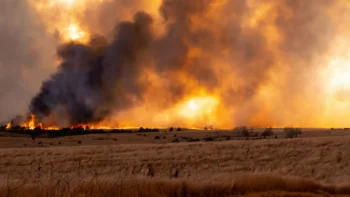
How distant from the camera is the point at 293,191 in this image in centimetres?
945

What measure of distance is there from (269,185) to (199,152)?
21.8 metres

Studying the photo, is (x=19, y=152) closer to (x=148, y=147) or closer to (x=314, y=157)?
(x=148, y=147)

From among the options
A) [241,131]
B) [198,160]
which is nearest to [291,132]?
[241,131]

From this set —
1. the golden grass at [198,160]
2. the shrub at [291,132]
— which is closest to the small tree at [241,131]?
the shrub at [291,132]

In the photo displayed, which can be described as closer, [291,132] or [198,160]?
[198,160]

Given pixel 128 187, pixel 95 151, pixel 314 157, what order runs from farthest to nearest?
1. pixel 95 151
2. pixel 314 157
3. pixel 128 187

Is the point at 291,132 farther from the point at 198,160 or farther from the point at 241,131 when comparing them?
the point at 198,160

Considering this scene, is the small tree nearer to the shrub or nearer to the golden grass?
the shrub

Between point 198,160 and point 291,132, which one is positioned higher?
point 291,132

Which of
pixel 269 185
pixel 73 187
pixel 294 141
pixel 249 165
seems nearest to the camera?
pixel 73 187

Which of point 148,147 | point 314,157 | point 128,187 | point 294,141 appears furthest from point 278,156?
point 128,187

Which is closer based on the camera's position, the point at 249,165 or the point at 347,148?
the point at 249,165

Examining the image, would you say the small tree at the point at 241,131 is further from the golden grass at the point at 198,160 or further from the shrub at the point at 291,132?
the golden grass at the point at 198,160

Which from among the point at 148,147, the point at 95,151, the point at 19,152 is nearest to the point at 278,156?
the point at 148,147
